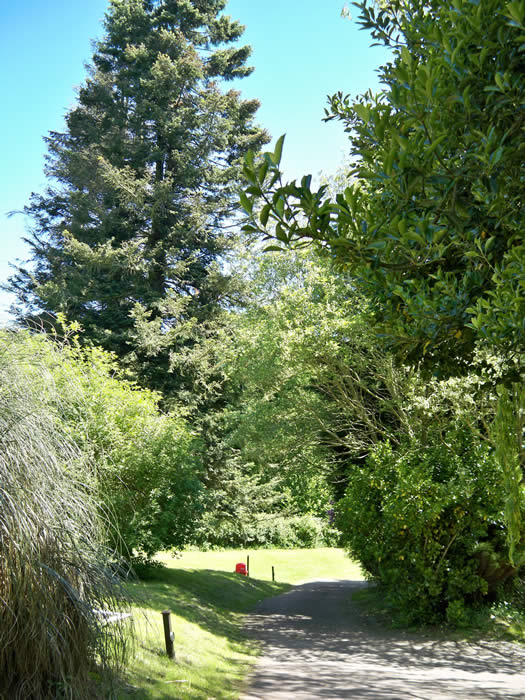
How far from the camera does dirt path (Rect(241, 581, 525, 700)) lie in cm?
711

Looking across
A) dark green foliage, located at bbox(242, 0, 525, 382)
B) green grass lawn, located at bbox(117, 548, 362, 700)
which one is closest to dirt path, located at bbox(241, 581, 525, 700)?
green grass lawn, located at bbox(117, 548, 362, 700)

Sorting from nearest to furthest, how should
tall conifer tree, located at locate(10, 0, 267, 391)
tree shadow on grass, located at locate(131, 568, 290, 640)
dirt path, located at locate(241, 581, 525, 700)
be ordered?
dirt path, located at locate(241, 581, 525, 700) → tree shadow on grass, located at locate(131, 568, 290, 640) → tall conifer tree, located at locate(10, 0, 267, 391)

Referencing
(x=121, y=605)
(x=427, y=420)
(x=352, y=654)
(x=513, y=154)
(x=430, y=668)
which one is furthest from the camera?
(x=427, y=420)

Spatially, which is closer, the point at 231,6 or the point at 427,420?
the point at 427,420

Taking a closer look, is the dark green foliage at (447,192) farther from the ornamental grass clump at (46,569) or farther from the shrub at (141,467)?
the shrub at (141,467)

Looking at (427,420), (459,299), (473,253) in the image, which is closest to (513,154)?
(473,253)

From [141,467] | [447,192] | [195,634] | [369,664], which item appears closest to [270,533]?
[141,467]

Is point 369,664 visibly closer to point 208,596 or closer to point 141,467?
point 208,596

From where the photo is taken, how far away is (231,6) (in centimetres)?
2728

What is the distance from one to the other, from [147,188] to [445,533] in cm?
1880

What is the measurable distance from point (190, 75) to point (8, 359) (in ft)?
73.3

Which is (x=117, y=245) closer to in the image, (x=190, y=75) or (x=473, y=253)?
(x=190, y=75)

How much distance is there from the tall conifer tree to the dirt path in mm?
12799

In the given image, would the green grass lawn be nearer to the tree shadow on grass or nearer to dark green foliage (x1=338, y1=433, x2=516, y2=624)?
the tree shadow on grass
